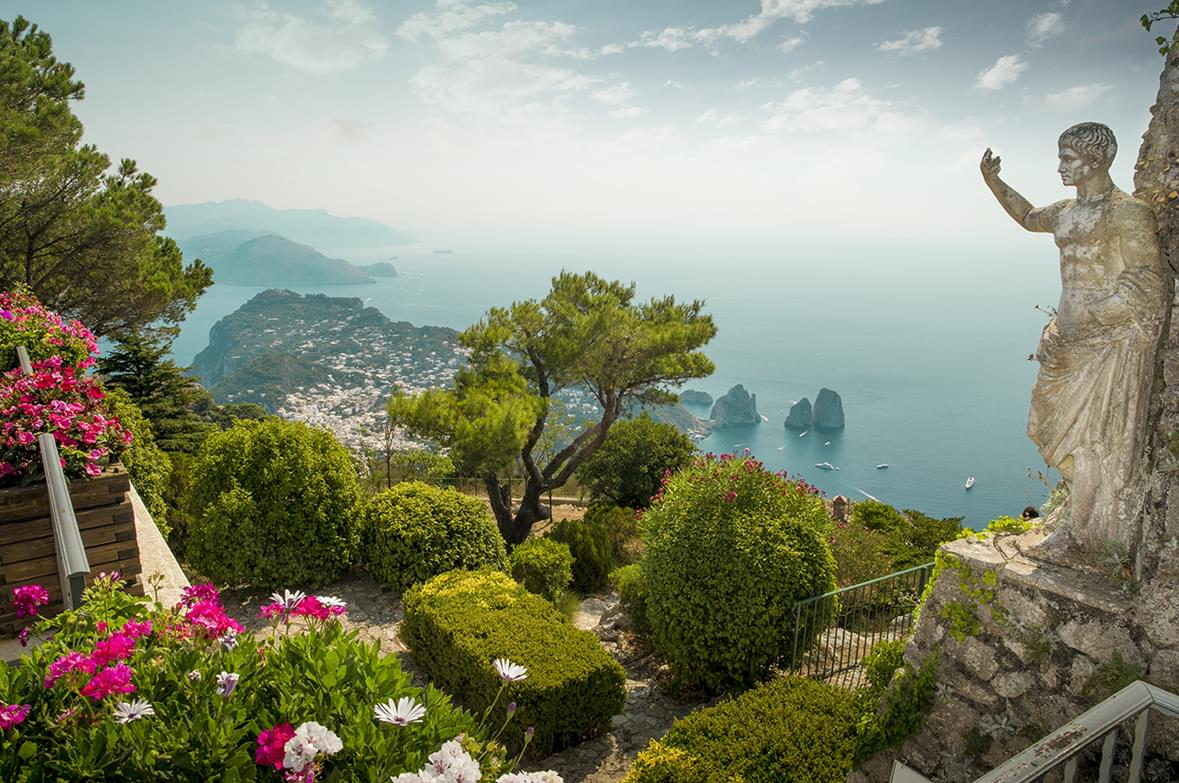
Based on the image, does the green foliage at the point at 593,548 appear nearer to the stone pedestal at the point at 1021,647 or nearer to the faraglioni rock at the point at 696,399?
the stone pedestal at the point at 1021,647

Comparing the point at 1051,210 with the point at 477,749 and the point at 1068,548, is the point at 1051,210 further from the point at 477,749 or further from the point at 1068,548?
the point at 477,749

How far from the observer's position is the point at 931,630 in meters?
4.39

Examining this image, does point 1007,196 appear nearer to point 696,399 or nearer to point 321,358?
point 321,358

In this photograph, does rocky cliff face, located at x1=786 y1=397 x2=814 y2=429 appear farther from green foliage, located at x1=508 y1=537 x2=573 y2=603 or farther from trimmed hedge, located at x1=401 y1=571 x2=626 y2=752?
trimmed hedge, located at x1=401 y1=571 x2=626 y2=752

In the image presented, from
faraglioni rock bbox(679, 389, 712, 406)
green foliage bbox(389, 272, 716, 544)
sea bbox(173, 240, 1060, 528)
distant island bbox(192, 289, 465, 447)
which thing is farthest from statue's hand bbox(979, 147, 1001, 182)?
faraglioni rock bbox(679, 389, 712, 406)

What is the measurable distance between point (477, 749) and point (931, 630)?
326 cm

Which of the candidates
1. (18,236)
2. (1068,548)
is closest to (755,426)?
(18,236)

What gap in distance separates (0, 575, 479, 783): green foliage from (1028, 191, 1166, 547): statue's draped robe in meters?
3.38

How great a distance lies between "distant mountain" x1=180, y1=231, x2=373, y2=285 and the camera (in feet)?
483

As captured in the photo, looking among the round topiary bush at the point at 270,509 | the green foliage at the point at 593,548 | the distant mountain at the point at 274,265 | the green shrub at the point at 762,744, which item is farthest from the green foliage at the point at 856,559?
the distant mountain at the point at 274,265

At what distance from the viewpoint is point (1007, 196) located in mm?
4098

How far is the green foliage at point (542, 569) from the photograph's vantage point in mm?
9812

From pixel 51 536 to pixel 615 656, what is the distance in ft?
19.1

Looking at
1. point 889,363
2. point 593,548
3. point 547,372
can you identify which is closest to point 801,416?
point 889,363
